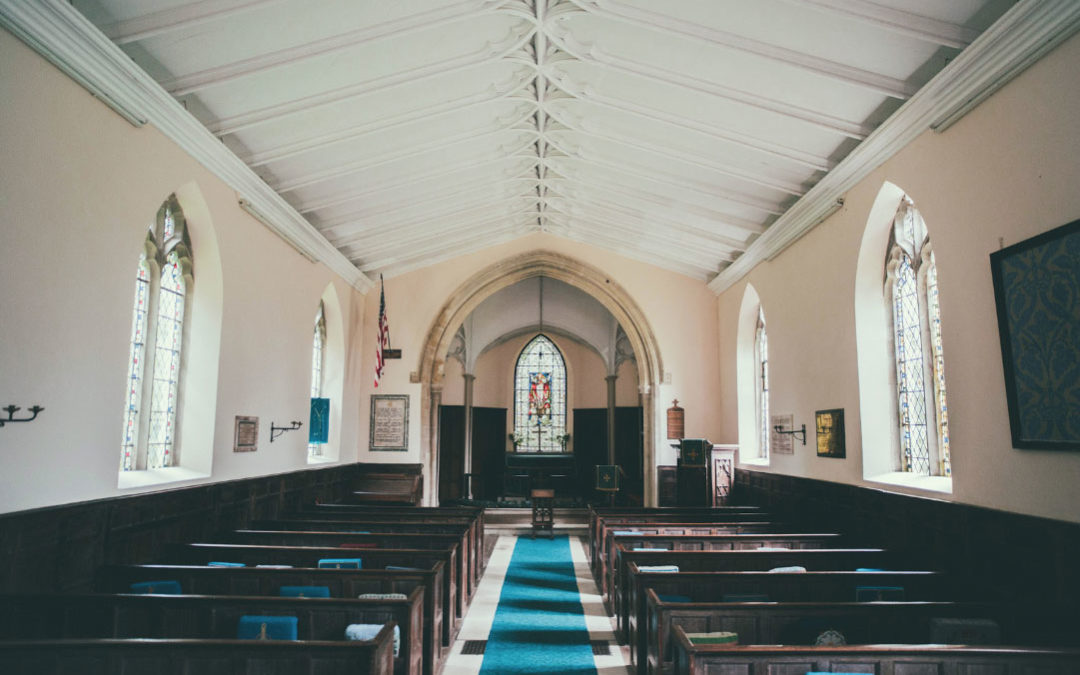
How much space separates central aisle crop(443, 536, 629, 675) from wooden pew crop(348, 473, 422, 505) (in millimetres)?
2231

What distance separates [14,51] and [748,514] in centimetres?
703

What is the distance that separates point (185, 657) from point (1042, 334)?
437cm

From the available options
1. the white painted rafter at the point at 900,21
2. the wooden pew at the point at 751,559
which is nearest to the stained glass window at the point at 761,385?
the wooden pew at the point at 751,559

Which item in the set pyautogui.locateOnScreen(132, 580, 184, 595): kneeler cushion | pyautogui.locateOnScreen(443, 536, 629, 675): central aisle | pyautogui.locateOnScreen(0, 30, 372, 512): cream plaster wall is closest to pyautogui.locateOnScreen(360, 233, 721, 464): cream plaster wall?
pyautogui.locateOnScreen(443, 536, 629, 675): central aisle

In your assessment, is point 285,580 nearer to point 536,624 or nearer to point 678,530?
point 536,624

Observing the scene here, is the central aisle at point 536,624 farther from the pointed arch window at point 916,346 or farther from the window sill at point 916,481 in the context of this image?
the pointed arch window at point 916,346

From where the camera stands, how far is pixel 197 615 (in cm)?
323

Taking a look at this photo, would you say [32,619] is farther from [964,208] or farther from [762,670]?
[964,208]

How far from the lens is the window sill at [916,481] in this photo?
16.4 feet

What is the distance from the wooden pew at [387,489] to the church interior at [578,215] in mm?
143

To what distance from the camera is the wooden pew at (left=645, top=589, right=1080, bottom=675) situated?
3.11 metres

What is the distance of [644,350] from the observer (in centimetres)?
1103


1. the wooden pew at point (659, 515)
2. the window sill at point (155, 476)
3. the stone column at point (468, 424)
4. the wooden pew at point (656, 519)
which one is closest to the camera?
the window sill at point (155, 476)

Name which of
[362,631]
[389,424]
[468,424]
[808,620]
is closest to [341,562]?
[362,631]
